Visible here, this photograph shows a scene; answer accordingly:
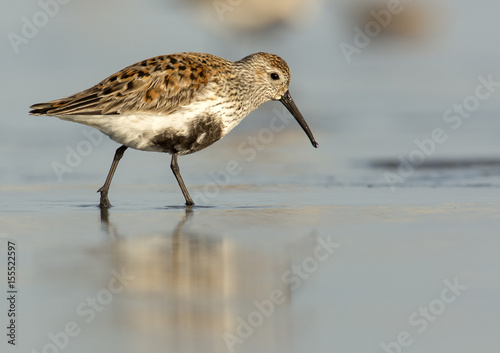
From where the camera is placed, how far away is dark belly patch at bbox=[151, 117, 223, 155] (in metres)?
7.61

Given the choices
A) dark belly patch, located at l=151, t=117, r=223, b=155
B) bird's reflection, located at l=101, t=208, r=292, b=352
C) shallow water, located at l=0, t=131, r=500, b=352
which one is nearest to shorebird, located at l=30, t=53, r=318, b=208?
dark belly patch, located at l=151, t=117, r=223, b=155

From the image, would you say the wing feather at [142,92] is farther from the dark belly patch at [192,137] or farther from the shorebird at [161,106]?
the dark belly patch at [192,137]

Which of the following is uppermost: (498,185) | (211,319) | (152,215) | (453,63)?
(211,319)

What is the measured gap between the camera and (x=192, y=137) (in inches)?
302

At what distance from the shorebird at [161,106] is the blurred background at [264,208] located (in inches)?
23.5

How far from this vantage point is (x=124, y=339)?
4.00m

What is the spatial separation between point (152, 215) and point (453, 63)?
14.2 m

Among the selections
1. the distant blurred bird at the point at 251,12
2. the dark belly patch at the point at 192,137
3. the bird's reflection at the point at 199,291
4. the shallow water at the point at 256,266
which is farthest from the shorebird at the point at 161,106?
the distant blurred bird at the point at 251,12

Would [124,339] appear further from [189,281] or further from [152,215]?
[152,215]

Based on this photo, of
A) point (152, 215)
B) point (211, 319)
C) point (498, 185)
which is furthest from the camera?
point (498, 185)

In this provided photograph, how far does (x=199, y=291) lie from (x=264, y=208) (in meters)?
2.88

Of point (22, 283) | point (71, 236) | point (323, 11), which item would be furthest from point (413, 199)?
point (323, 11)

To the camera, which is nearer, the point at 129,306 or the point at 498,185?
the point at 129,306

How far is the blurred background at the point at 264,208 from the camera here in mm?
4344
